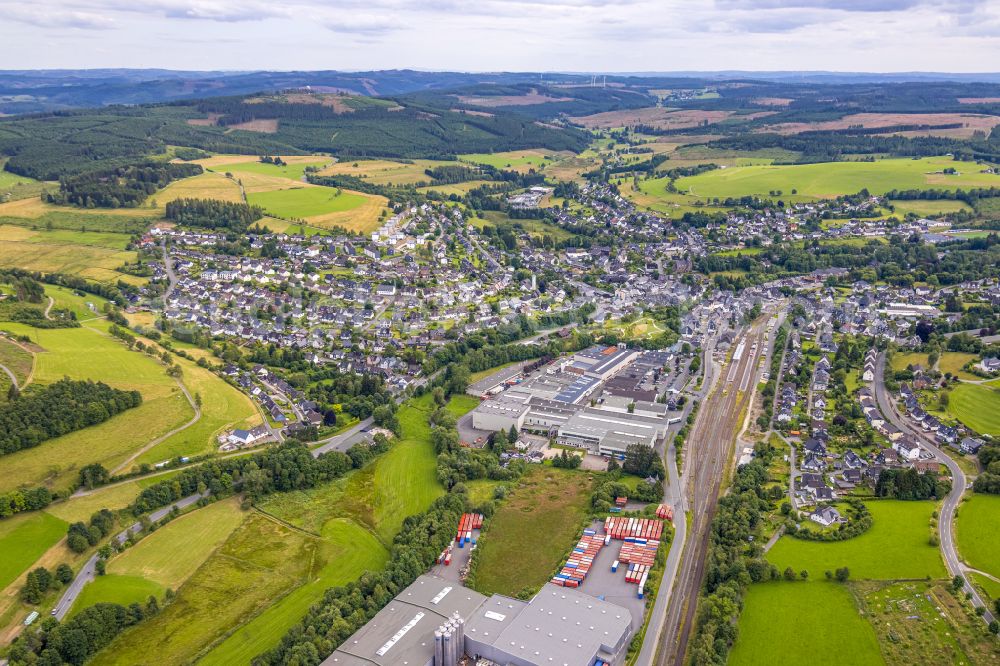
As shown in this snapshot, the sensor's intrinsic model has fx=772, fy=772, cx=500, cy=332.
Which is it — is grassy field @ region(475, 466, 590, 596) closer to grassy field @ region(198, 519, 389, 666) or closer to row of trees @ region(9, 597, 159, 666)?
grassy field @ region(198, 519, 389, 666)

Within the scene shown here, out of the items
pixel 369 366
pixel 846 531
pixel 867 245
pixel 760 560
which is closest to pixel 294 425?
pixel 369 366

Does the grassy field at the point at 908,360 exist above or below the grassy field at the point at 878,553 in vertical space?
above

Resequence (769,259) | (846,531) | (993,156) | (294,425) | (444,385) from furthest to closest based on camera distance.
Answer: (993,156) → (769,259) → (444,385) → (294,425) → (846,531)

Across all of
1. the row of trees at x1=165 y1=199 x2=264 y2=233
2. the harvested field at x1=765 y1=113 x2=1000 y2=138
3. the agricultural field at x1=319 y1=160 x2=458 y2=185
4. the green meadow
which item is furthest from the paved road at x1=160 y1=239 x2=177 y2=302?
the harvested field at x1=765 y1=113 x2=1000 y2=138

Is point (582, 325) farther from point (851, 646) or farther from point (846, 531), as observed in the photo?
point (851, 646)

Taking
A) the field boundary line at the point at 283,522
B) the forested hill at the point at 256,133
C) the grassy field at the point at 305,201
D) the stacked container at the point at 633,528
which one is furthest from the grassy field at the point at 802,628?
the forested hill at the point at 256,133

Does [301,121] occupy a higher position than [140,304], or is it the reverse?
[301,121]

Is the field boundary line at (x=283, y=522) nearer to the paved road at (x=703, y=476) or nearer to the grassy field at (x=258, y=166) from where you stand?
the paved road at (x=703, y=476)
